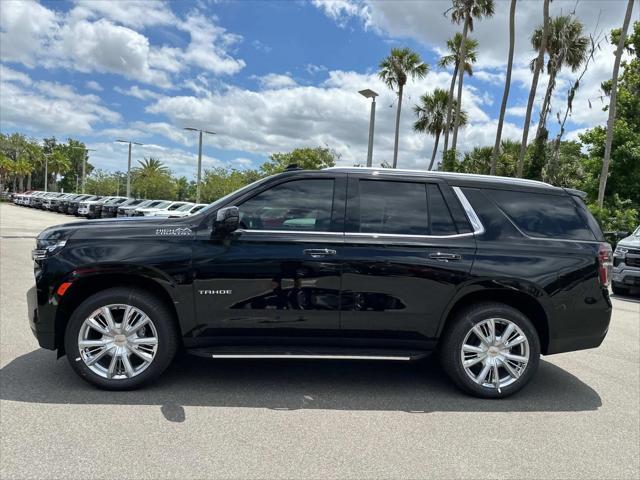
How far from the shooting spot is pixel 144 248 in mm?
4043

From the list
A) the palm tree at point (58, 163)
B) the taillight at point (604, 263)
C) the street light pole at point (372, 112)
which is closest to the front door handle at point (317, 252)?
the taillight at point (604, 263)

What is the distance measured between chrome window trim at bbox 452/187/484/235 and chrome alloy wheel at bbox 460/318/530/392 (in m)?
0.76

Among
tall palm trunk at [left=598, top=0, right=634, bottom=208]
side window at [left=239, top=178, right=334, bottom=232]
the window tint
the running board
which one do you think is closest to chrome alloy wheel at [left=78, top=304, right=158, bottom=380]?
the running board

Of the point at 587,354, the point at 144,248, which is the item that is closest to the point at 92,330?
the point at 144,248

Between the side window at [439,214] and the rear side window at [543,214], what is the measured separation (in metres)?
0.44

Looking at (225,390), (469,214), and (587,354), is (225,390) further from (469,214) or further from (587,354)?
(587,354)

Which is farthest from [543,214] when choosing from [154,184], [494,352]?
[154,184]

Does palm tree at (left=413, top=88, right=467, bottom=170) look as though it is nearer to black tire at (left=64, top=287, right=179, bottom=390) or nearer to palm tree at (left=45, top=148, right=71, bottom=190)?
black tire at (left=64, top=287, right=179, bottom=390)

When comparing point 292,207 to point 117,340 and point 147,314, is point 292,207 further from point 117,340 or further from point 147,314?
point 117,340

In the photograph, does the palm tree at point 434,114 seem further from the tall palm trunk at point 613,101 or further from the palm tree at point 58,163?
the palm tree at point 58,163

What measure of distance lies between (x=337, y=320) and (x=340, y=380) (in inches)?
31.9

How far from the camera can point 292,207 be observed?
4242 mm

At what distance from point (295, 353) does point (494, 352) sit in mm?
1680

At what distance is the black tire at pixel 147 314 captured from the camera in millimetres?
4008
